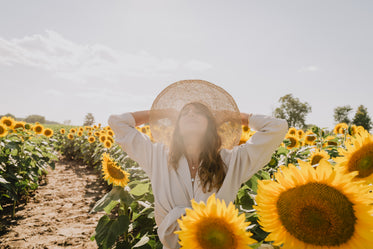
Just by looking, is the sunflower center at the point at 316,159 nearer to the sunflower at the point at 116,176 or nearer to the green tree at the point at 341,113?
the sunflower at the point at 116,176

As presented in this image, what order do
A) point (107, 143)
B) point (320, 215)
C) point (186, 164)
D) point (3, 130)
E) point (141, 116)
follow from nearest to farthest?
point (320, 215) → point (186, 164) → point (141, 116) → point (3, 130) → point (107, 143)

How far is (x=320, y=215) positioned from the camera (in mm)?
632

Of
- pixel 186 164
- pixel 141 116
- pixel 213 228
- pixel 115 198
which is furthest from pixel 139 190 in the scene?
pixel 213 228

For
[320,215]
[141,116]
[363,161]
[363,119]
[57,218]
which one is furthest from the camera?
[363,119]

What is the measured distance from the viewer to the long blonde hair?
179 cm

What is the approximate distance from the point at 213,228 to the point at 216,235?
0.07ft

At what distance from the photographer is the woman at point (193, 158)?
1.74 meters

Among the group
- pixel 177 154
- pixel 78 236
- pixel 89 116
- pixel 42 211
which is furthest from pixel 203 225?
pixel 89 116

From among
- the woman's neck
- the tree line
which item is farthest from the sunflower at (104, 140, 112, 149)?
the tree line

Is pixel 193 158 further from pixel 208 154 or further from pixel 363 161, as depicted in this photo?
pixel 363 161

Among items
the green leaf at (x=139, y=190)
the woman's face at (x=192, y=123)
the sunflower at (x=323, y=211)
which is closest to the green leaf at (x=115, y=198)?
the green leaf at (x=139, y=190)

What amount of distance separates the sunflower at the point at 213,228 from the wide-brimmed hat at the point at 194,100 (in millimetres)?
1460

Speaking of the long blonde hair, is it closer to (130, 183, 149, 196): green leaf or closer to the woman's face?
the woman's face

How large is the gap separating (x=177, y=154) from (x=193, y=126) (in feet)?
0.88
